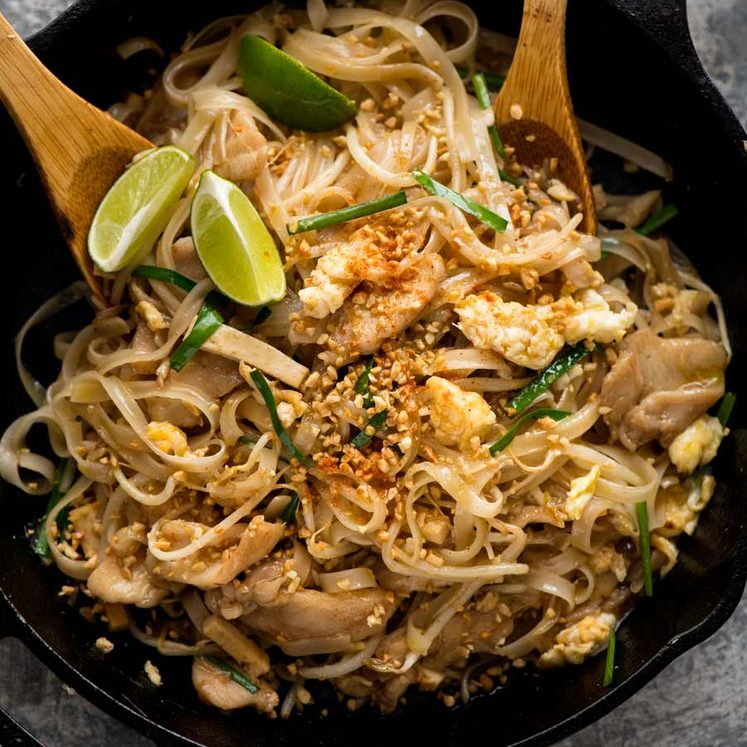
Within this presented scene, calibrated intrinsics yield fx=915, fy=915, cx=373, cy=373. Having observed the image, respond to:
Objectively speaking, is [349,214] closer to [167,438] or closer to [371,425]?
[371,425]

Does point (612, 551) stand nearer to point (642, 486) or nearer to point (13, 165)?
point (642, 486)

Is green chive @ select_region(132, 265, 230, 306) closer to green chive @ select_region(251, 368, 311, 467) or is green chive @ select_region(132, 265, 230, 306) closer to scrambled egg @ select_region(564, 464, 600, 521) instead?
green chive @ select_region(251, 368, 311, 467)

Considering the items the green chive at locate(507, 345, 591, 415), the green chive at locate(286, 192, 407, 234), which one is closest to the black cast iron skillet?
the green chive at locate(507, 345, 591, 415)

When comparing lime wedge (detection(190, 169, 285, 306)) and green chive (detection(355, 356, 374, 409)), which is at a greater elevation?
lime wedge (detection(190, 169, 285, 306))

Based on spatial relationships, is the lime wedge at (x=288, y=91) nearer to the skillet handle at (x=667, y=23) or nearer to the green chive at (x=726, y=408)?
the skillet handle at (x=667, y=23)

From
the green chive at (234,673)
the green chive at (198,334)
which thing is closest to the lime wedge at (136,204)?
the green chive at (198,334)

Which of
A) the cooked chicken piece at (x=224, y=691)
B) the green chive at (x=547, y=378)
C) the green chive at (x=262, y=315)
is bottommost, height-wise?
the cooked chicken piece at (x=224, y=691)

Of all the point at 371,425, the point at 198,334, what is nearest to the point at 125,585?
the point at 198,334
